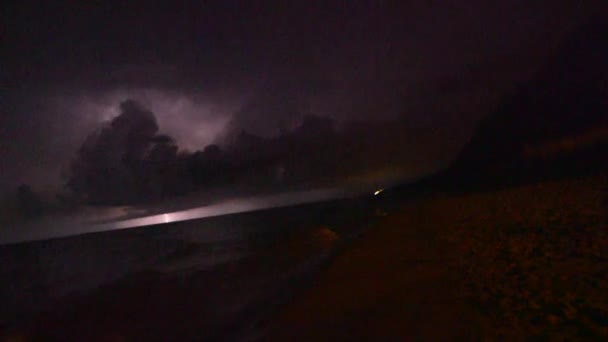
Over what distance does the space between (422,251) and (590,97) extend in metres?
59.3

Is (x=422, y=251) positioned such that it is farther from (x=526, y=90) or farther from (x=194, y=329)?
(x=526, y=90)

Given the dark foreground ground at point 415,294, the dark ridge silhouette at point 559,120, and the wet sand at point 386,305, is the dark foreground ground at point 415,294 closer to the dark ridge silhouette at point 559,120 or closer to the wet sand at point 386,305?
the wet sand at point 386,305

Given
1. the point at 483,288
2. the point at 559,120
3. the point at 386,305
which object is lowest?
the point at 386,305

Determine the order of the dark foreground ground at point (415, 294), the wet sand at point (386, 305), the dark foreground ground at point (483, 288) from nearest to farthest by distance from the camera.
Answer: the dark foreground ground at point (483, 288) → the dark foreground ground at point (415, 294) → the wet sand at point (386, 305)

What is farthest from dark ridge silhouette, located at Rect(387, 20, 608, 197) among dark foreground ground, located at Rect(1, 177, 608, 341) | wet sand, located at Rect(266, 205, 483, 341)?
wet sand, located at Rect(266, 205, 483, 341)

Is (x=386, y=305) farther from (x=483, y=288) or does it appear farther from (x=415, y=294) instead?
(x=483, y=288)

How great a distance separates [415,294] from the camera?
459 inches

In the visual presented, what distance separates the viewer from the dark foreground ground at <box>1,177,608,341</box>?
26.7ft

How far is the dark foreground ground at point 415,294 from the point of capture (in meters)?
8.15

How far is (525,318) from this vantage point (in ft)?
25.0

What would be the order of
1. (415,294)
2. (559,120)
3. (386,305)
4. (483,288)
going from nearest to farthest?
(483,288) < (386,305) < (415,294) < (559,120)

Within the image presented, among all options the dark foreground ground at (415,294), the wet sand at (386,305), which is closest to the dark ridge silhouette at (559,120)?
the dark foreground ground at (415,294)

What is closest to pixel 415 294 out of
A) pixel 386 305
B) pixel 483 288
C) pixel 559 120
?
pixel 386 305

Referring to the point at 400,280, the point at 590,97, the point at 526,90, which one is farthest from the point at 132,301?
the point at 526,90
